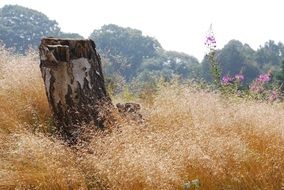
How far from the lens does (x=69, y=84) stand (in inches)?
185

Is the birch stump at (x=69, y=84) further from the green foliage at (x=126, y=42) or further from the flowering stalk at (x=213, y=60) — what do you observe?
the green foliage at (x=126, y=42)

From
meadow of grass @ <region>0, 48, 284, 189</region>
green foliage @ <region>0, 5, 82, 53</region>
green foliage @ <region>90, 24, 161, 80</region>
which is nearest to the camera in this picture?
meadow of grass @ <region>0, 48, 284, 189</region>

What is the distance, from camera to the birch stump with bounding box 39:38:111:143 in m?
4.66

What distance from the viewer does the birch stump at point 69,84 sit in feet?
15.3

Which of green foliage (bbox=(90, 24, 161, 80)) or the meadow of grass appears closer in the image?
the meadow of grass

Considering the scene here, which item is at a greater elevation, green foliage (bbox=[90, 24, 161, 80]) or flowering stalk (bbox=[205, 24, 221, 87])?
flowering stalk (bbox=[205, 24, 221, 87])

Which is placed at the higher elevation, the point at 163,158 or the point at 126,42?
the point at 163,158

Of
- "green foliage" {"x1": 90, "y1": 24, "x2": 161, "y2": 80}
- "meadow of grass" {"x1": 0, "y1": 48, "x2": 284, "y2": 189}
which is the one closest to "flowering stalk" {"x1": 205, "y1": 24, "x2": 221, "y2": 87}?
"meadow of grass" {"x1": 0, "y1": 48, "x2": 284, "y2": 189}

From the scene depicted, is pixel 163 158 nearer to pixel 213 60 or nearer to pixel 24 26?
pixel 213 60

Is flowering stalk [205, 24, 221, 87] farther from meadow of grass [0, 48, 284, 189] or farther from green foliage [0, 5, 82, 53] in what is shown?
green foliage [0, 5, 82, 53]

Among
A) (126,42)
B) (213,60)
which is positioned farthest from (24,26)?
(213,60)

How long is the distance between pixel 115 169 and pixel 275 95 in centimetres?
413

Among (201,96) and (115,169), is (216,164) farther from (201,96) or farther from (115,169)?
(201,96)

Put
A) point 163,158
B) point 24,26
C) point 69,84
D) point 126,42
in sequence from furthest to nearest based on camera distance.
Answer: point 126,42, point 24,26, point 69,84, point 163,158
